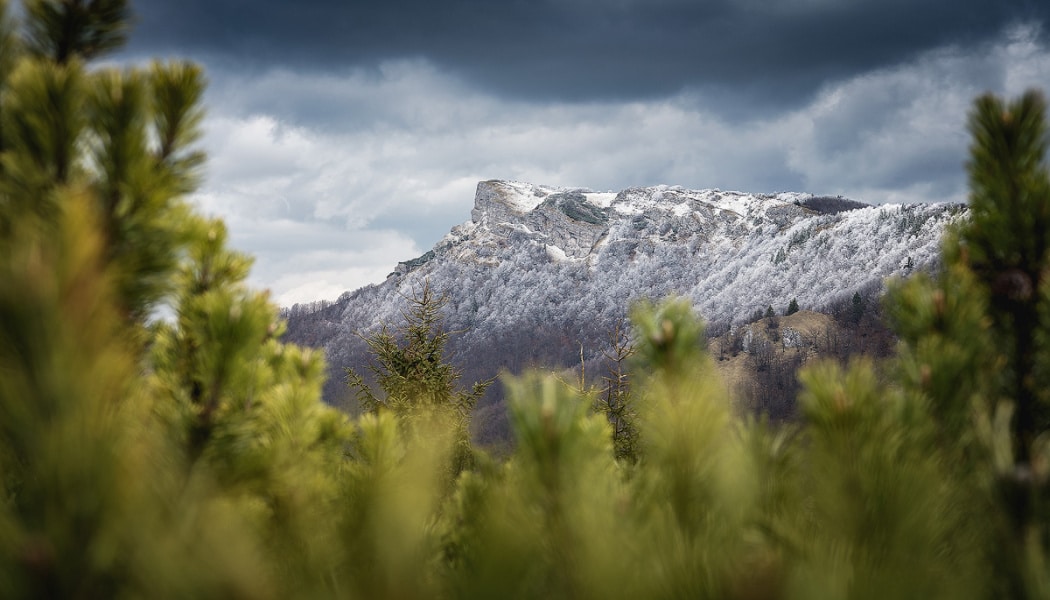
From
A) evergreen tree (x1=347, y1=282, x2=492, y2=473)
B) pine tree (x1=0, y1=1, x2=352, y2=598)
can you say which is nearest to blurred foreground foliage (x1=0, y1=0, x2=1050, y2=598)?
pine tree (x1=0, y1=1, x2=352, y2=598)

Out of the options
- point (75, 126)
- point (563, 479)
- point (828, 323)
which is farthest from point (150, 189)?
point (828, 323)

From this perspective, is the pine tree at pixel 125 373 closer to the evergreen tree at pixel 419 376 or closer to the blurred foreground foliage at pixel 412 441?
the blurred foreground foliage at pixel 412 441

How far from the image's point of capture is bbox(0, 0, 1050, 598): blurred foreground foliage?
1.08 meters

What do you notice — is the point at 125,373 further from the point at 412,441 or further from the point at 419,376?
the point at 419,376

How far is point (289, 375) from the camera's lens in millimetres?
3086

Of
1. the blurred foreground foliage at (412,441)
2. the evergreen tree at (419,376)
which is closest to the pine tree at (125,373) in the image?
the blurred foreground foliage at (412,441)

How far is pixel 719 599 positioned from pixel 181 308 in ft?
6.24

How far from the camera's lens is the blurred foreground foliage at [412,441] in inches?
42.4

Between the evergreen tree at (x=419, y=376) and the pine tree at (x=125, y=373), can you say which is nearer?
the pine tree at (x=125, y=373)

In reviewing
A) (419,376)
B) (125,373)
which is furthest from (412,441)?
(419,376)

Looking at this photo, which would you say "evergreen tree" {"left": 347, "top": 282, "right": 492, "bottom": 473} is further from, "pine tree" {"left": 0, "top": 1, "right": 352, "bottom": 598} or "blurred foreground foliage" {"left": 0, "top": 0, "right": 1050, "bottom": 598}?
"blurred foreground foliage" {"left": 0, "top": 0, "right": 1050, "bottom": 598}

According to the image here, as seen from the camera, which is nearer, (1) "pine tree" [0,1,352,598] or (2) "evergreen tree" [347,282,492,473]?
(1) "pine tree" [0,1,352,598]

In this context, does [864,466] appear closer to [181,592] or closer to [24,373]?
[181,592]

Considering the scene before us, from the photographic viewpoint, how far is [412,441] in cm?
176
